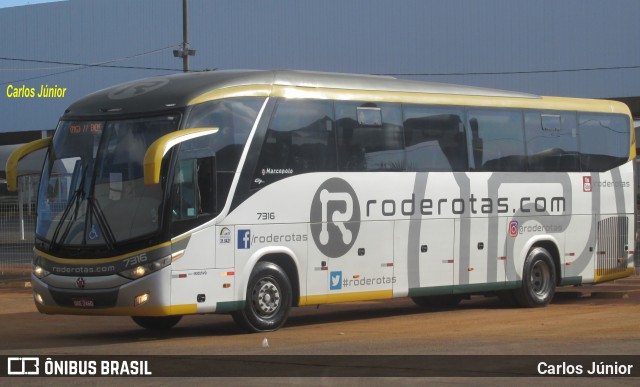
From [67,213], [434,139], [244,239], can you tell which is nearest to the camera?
[67,213]

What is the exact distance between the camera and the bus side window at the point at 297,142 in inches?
611

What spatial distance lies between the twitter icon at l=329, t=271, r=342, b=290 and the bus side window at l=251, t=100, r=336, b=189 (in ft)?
4.87

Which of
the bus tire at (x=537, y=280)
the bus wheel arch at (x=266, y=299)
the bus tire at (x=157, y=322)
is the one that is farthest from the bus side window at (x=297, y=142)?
the bus tire at (x=537, y=280)

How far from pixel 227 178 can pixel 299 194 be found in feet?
4.39

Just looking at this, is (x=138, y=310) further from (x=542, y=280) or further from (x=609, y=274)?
(x=609, y=274)

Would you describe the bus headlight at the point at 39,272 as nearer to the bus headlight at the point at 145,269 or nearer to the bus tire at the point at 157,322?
the bus headlight at the point at 145,269

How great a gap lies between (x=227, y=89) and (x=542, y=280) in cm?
738

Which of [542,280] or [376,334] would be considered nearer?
[376,334]

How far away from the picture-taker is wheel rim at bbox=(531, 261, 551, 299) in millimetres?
19688

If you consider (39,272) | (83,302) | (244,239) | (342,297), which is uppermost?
(244,239)

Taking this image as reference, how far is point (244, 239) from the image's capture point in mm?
15227

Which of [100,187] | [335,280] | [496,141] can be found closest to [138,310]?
[100,187]

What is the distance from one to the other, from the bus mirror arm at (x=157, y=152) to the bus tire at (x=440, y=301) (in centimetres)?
747

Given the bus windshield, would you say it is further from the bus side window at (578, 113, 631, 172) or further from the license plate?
the bus side window at (578, 113, 631, 172)
